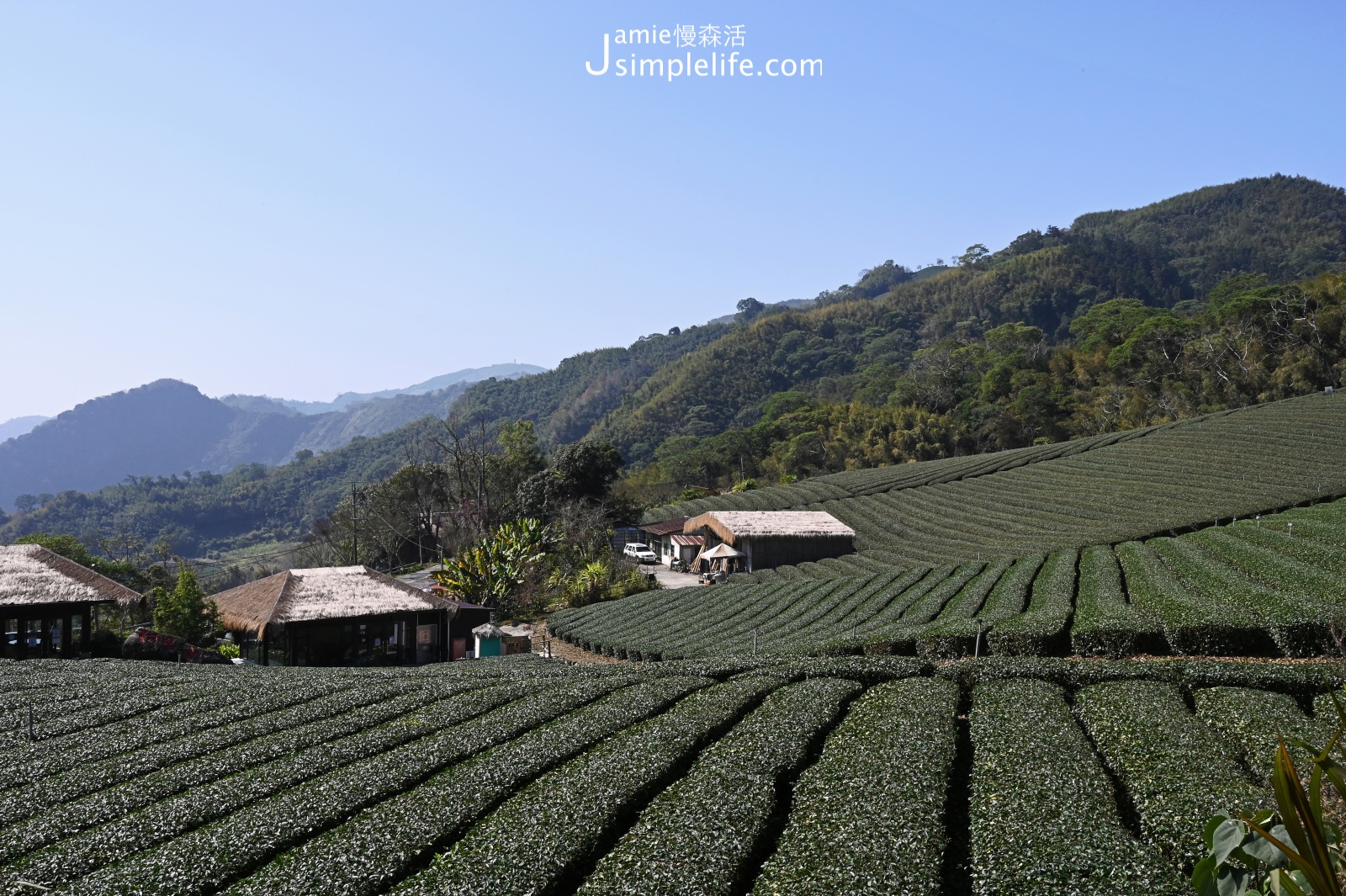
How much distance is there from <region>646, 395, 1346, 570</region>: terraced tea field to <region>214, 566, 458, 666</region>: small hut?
56.2 feet

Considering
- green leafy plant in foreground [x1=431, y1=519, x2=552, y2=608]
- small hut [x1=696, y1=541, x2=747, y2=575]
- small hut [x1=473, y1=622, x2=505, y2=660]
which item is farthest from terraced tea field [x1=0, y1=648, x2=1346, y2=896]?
small hut [x1=696, y1=541, x2=747, y2=575]

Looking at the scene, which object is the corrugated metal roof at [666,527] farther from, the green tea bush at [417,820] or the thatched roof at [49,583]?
the green tea bush at [417,820]

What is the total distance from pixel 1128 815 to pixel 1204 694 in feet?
13.4

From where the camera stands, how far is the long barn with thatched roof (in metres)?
22.0

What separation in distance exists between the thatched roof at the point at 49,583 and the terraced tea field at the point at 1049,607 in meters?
13.2

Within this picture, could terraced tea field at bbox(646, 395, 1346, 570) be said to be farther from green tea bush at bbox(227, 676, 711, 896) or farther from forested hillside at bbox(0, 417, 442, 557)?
forested hillside at bbox(0, 417, 442, 557)

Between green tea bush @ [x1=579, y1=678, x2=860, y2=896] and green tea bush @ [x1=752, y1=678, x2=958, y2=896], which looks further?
green tea bush @ [x1=579, y1=678, x2=860, y2=896]

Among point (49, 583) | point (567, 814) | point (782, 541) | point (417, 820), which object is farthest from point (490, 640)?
point (567, 814)

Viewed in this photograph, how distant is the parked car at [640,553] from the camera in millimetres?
47469

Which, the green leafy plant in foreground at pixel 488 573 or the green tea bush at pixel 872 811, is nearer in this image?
the green tea bush at pixel 872 811

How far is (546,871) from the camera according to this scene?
269 inches

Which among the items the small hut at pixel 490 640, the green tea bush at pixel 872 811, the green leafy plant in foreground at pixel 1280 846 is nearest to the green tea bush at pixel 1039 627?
the green tea bush at pixel 872 811

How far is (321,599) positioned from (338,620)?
750mm

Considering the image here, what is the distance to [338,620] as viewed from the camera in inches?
886
